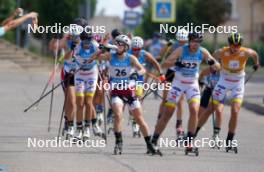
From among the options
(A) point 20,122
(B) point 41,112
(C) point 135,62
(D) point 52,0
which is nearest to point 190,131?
(C) point 135,62

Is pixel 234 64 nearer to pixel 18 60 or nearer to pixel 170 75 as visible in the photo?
pixel 170 75

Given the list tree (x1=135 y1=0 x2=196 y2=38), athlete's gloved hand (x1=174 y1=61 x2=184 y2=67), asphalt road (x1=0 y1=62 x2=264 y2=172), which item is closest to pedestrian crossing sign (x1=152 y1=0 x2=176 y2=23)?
asphalt road (x1=0 y1=62 x2=264 y2=172)

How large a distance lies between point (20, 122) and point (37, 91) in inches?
427

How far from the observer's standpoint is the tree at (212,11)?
6656 cm

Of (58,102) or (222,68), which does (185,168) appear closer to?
(222,68)

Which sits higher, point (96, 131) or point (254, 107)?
point (96, 131)

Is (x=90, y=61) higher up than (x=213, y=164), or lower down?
higher up

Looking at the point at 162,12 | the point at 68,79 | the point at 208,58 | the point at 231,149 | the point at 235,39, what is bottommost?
the point at 231,149

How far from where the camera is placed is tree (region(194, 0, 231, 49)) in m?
66.6

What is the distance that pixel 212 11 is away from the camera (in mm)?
66562

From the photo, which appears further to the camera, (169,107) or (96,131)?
→ (96,131)

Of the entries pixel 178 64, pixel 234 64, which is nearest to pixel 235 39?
pixel 234 64

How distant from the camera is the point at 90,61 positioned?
18.5 metres

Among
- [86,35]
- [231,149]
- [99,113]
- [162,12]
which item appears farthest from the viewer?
[162,12]
